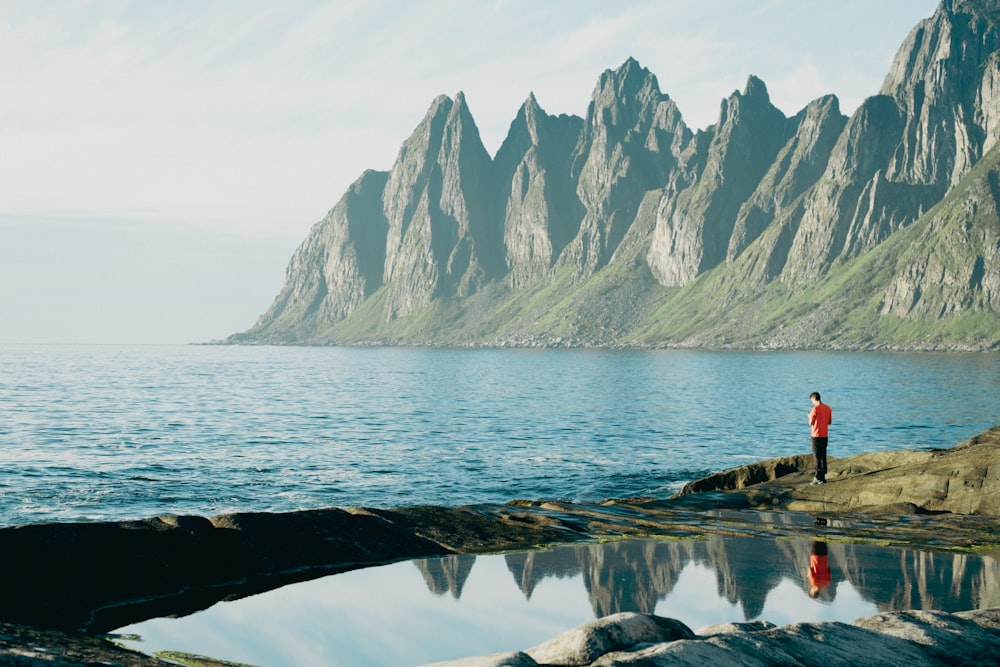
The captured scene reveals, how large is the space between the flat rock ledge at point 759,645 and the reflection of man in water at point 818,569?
364 centimetres

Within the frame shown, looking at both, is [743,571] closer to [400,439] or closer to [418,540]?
[418,540]

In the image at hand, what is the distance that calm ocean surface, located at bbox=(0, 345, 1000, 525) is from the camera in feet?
117

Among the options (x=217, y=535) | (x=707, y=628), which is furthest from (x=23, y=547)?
(x=707, y=628)

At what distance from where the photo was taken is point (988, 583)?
15180mm

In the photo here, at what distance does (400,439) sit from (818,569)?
42776mm

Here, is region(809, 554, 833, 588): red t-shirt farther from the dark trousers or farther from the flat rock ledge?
the dark trousers

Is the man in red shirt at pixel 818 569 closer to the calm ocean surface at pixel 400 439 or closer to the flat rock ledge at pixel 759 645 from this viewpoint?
the flat rock ledge at pixel 759 645

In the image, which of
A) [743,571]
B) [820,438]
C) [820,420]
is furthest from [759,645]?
[820,420]

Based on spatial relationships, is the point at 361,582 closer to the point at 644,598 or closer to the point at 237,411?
the point at 644,598

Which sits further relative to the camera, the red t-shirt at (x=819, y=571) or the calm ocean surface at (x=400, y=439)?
the calm ocean surface at (x=400, y=439)

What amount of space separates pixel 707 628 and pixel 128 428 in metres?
56.8

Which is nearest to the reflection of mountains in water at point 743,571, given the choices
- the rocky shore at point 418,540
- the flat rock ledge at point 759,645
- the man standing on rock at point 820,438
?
the rocky shore at point 418,540

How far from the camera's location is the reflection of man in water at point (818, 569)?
575 inches

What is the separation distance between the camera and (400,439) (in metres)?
57.0
